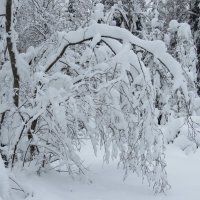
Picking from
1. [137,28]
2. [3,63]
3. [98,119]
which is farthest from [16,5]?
[137,28]

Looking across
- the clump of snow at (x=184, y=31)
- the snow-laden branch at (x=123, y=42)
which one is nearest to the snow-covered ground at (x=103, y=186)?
the snow-laden branch at (x=123, y=42)

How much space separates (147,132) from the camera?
190 inches

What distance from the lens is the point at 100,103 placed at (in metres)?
4.84

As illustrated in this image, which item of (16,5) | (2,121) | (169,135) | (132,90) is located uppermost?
(16,5)

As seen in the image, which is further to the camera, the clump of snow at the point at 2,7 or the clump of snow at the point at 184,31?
the clump of snow at the point at 184,31

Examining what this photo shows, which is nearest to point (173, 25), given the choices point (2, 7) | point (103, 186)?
point (2, 7)

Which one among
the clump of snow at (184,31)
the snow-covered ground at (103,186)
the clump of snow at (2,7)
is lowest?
the snow-covered ground at (103,186)

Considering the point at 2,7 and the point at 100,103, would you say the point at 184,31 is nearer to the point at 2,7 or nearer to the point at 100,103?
the point at 2,7

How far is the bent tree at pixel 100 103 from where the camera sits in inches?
189

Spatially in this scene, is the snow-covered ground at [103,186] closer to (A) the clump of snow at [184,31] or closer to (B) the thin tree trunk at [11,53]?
(B) the thin tree trunk at [11,53]

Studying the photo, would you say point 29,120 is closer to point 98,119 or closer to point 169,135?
point 98,119

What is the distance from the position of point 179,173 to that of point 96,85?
218 centimetres

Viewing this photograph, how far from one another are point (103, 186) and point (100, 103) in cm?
117

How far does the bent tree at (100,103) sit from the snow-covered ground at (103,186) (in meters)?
0.19
